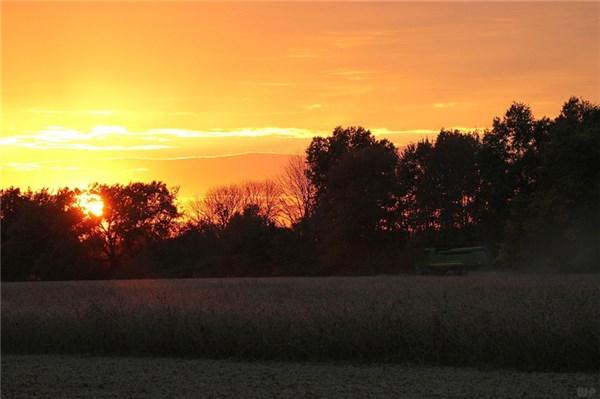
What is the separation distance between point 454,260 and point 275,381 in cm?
3439

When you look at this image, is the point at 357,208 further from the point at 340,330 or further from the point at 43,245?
the point at 340,330

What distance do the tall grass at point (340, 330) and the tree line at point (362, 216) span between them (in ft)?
88.2

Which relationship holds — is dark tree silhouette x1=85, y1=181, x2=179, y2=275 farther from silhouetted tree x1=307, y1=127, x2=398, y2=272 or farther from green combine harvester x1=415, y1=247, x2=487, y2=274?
green combine harvester x1=415, y1=247, x2=487, y2=274

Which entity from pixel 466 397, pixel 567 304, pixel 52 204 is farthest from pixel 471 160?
pixel 466 397

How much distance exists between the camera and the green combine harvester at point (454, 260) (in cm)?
4741

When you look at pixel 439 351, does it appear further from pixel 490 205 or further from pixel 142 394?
pixel 490 205

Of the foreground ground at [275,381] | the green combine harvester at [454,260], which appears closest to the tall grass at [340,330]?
the foreground ground at [275,381]

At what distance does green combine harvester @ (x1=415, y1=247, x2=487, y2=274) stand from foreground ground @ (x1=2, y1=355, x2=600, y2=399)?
1244 inches

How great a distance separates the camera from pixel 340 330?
17734 millimetres

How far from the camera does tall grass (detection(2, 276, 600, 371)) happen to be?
625 inches

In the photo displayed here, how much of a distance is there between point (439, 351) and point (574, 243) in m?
34.5

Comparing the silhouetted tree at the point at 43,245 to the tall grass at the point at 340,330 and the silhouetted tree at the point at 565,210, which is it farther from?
the tall grass at the point at 340,330

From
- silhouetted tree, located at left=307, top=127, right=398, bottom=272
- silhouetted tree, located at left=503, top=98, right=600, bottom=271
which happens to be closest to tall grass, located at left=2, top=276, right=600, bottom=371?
silhouetted tree, located at left=503, top=98, right=600, bottom=271

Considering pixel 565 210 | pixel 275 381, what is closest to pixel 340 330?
pixel 275 381
